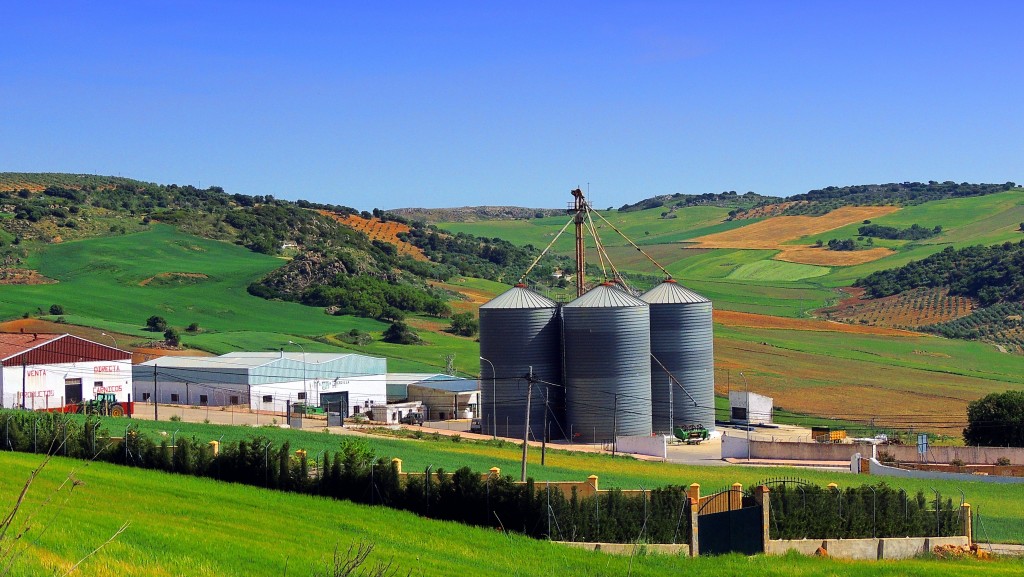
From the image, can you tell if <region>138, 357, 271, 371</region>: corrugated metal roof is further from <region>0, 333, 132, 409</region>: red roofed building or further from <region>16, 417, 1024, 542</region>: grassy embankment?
<region>16, 417, 1024, 542</region>: grassy embankment

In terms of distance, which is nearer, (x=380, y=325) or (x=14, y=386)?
(x=14, y=386)

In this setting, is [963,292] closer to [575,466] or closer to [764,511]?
[575,466]

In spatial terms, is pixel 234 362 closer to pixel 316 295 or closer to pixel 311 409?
pixel 311 409

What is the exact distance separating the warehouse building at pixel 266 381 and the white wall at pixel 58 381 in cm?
183

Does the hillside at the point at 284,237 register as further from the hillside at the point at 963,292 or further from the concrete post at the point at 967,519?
the concrete post at the point at 967,519

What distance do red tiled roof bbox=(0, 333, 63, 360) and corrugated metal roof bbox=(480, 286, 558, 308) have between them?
2206 centimetres

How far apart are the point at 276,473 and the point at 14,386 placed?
3033cm

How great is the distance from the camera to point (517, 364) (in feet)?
200

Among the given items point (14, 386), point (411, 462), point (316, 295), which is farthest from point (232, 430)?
point (316, 295)

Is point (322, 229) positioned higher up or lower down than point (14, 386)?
higher up

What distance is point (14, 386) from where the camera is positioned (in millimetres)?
59750

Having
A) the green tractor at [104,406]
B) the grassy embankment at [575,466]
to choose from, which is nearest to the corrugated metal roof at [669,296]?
the grassy embankment at [575,466]

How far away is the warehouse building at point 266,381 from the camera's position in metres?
68.7

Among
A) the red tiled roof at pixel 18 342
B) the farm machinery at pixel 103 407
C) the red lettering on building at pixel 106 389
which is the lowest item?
the farm machinery at pixel 103 407
